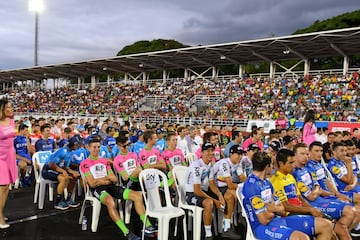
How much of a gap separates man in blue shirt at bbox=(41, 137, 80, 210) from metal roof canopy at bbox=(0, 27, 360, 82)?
18.4m

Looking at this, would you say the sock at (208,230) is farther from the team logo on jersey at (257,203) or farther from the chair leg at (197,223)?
the team logo on jersey at (257,203)

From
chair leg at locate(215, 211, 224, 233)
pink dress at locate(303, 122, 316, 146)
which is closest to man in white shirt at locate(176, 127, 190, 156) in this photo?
pink dress at locate(303, 122, 316, 146)

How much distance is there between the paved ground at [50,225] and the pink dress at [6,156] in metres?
0.79

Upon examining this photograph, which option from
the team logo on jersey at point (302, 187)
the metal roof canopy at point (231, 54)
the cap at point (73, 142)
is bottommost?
the team logo on jersey at point (302, 187)

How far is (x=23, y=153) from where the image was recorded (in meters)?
8.77

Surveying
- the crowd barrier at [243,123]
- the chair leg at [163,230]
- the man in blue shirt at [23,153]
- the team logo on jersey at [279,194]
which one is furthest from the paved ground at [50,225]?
the crowd barrier at [243,123]

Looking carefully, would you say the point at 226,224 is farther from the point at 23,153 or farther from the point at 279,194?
the point at 23,153

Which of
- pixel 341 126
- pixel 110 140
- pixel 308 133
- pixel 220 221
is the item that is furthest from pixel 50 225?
pixel 341 126

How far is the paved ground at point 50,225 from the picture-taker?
529cm

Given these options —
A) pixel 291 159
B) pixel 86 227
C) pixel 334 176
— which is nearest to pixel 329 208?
pixel 291 159

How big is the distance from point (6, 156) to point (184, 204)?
8.90 feet

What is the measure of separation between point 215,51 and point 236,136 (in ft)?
65.7

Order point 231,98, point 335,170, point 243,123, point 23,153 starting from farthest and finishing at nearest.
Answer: point 231,98 → point 243,123 → point 23,153 → point 335,170

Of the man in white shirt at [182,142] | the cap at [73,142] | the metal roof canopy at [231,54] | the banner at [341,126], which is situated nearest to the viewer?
the cap at [73,142]
